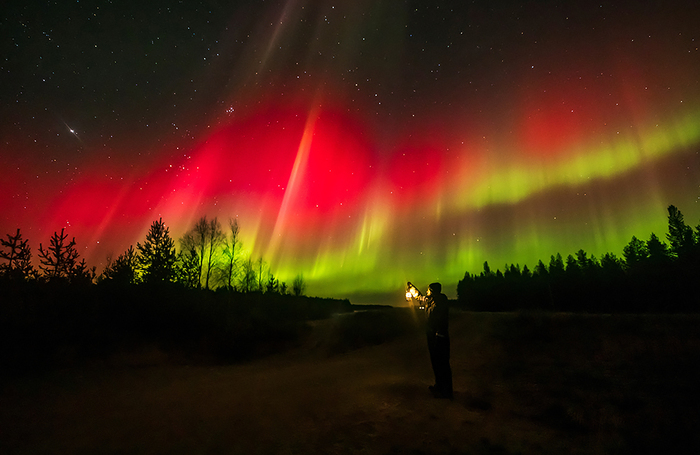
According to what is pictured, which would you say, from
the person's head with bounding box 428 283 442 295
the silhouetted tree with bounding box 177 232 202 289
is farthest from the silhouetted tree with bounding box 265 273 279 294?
the person's head with bounding box 428 283 442 295

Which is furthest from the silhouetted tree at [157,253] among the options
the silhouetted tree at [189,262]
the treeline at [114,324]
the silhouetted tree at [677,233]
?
the silhouetted tree at [677,233]

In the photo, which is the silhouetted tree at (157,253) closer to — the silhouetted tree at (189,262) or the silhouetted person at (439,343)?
the silhouetted tree at (189,262)

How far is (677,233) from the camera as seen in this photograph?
67.5 meters

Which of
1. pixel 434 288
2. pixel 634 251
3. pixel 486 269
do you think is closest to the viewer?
pixel 434 288

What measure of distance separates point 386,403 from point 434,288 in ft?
9.73

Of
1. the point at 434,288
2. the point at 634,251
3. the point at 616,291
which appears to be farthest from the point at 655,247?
the point at 434,288

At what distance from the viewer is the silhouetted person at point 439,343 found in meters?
7.46

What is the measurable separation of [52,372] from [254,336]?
8.30 meters

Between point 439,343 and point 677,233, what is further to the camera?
→ point 677,233

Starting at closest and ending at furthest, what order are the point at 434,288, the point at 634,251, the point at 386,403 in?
the point at 386,403
the point at 434,288
the point at 634,251

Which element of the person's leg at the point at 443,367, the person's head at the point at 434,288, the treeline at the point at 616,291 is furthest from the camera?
the treeline at the point at 616,291

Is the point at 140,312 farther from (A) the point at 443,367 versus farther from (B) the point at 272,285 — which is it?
(B) the point at 272,285

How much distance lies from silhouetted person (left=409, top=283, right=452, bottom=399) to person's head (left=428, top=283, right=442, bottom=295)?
52 mm

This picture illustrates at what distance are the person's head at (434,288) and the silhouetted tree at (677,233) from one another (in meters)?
87.0
